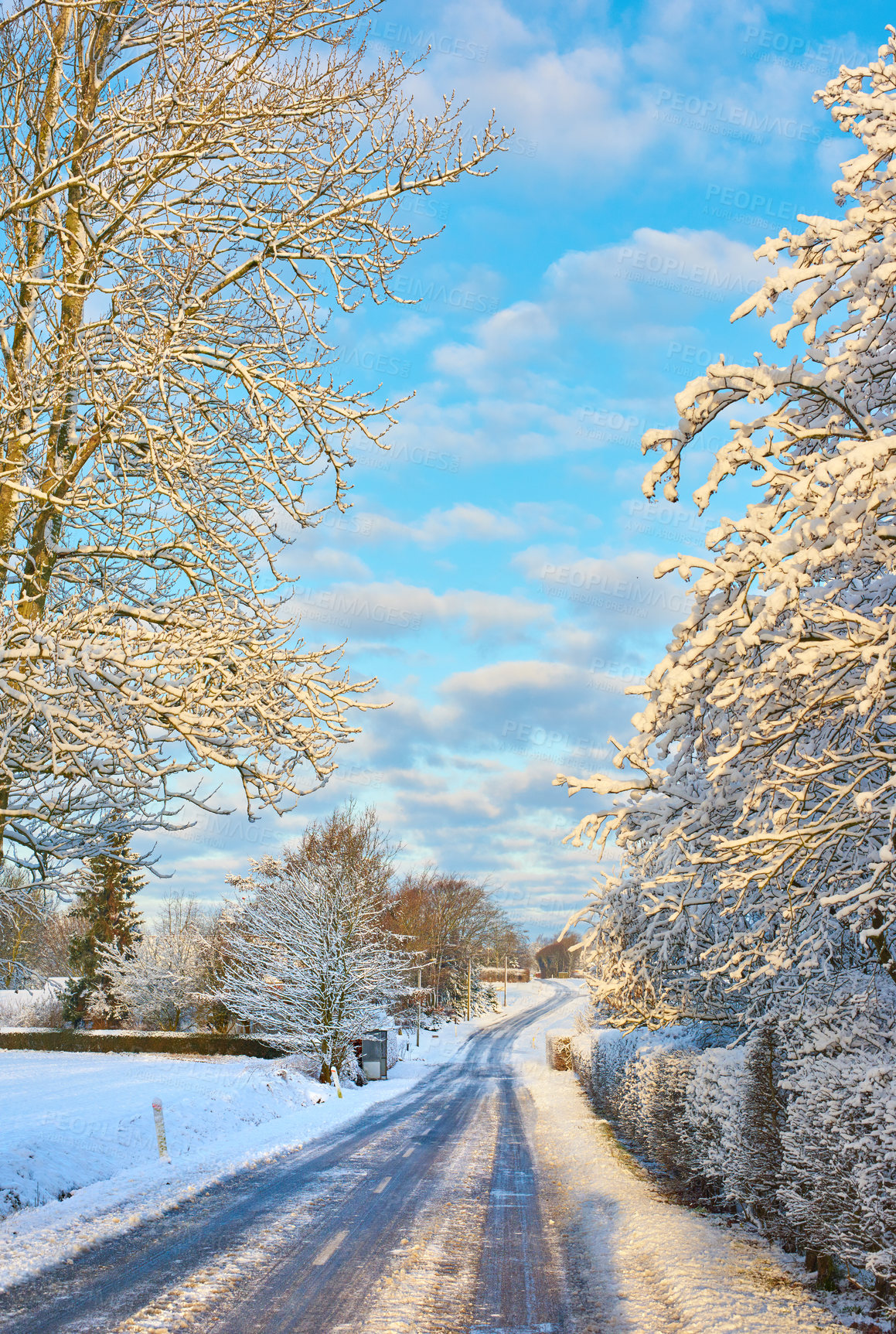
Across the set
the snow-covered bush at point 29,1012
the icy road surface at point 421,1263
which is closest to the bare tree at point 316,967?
the icy road surface at point 421,1263

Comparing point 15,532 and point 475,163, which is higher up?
point 475,163

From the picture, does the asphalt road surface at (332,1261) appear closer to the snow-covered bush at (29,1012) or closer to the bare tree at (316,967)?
the bare tree at (316,967)

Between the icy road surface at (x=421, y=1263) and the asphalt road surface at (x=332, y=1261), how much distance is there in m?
0.02

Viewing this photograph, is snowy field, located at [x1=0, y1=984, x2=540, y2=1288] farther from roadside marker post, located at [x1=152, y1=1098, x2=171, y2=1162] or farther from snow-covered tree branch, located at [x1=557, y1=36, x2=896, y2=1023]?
snow-covered tree branch, located at [x1=557, y1=36, x2=896, y2=1023]

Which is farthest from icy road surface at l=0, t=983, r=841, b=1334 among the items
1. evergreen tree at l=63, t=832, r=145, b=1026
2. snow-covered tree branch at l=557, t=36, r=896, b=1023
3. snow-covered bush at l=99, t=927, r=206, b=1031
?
evergreen tree at l=63, t=832, r=145, b=1026

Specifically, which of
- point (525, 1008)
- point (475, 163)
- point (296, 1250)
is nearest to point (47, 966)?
point (525, 1008)

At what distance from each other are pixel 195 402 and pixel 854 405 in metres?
4.81

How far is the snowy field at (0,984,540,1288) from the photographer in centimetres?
850

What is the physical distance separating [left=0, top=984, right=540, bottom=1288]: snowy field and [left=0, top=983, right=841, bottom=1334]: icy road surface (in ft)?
1.57

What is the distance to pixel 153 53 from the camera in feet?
22.2

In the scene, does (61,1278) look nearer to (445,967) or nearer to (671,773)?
(671,773)

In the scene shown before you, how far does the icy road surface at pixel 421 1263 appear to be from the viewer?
6.08 metres

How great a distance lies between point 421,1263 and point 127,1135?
26.4 feet

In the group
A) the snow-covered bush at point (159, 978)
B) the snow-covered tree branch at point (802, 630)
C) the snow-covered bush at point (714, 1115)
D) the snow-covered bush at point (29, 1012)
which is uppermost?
the snow-covered tree branch at point (802, 630)
